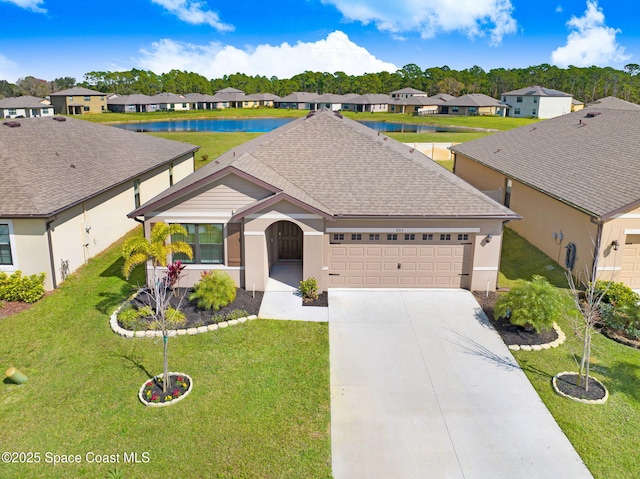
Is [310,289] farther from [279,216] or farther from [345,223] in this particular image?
[279,216]

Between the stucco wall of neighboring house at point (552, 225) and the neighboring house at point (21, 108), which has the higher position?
the neighboring house at point (21, 108)

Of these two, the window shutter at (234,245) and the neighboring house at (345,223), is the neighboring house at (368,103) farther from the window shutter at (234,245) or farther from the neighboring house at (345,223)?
the window shutter at (234,245)

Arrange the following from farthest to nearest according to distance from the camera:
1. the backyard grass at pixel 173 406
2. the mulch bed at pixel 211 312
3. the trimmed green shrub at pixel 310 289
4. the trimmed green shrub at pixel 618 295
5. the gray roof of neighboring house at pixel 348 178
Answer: the gray roof of neighboring house at pixel 348 178 < the trimmed green shrub at pixel 310 289 < the trimmed green shrub at pixel 618 295 < the mulch bed at pixel 211 312 < the backyard grass at pixel 173 406

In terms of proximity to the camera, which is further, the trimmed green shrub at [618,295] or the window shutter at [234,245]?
the window shutter at [234,245]

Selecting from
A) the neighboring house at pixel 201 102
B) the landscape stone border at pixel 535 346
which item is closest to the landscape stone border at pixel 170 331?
the landscape stone border at pixel 535 346

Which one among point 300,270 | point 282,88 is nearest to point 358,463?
point 300,270

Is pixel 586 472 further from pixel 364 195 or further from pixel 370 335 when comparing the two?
pixel 364 195
